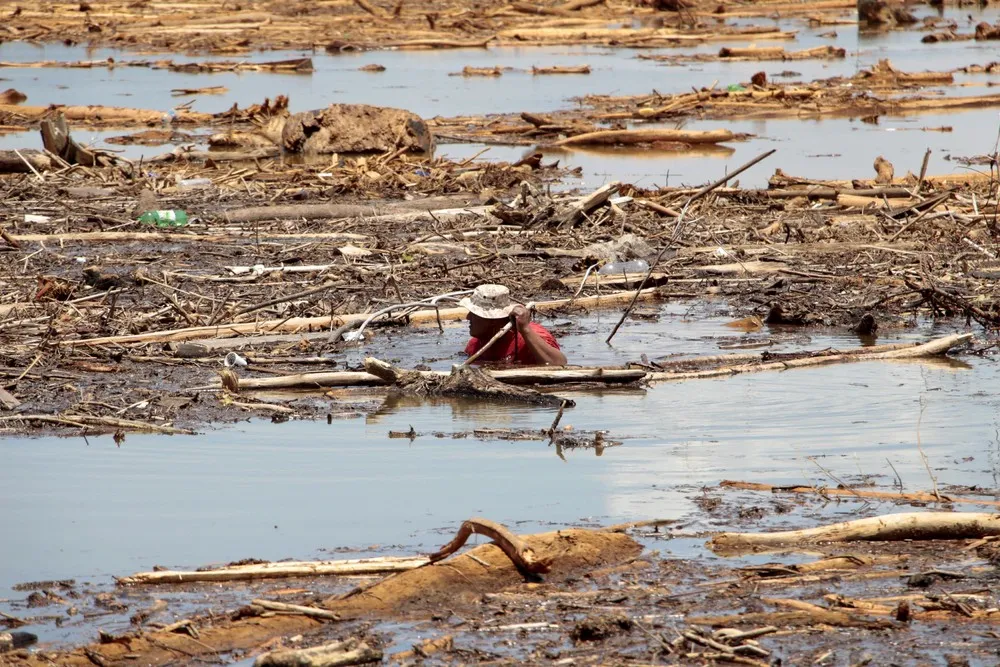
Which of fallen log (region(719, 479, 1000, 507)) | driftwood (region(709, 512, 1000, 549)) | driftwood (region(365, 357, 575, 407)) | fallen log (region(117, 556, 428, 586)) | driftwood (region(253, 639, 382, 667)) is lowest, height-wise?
driftwood (region(365, 357, 575, 407))

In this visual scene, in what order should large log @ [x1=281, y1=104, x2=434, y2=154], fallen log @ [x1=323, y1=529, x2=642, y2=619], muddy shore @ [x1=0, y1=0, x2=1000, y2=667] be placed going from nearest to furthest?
muddy shore @ [x1=0, y1=0, x2=1000, y2=667] → fallen log @ [x1=323, y1=529, x2=642, y2=619] → large log @ [x1=281, y1=104, x2=434, y2=154]

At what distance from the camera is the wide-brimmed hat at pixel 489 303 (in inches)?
353

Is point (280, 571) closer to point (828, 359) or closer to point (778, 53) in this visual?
point (828, 359)

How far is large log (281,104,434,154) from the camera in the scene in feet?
64.2

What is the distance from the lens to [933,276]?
11.9m

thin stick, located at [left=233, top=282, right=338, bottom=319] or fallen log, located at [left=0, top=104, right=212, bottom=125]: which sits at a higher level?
fallen log, located at [left=0, top=104, right=212, bottom=125]

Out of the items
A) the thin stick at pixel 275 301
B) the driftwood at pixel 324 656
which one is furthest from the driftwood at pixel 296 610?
the thin stick at pixel 275 301

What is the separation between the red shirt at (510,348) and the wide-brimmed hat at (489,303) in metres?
0.21

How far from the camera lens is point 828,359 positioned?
9438 mm

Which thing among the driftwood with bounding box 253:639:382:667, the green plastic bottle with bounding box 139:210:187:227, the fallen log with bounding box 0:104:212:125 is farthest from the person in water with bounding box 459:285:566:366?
the fallen log with bounding box 0:104:212:125

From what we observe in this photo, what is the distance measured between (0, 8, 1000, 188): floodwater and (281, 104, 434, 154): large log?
101cm

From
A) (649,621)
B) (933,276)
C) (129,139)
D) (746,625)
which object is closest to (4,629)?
(649,621)

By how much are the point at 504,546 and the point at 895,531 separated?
1.55 m

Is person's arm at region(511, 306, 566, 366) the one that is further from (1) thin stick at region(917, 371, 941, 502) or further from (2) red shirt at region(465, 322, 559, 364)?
(1) thin stick at region(917, 371, 941, 502)
